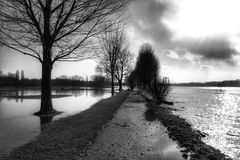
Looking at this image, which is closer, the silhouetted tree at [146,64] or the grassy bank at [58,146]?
the grassy bank at [58,146]

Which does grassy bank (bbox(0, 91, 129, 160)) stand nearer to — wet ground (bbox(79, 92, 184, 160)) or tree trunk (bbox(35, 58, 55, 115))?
wet ground (bbox(79, 92, 184, 160))

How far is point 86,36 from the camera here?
13.2m

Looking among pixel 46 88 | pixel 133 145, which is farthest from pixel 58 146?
pixel 46 88

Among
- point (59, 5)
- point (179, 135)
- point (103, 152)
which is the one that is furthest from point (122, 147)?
point (59, 5)

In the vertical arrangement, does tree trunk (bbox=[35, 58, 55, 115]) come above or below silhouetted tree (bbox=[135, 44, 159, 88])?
below

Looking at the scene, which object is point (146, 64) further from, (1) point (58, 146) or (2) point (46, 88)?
(1) point (58, 146)

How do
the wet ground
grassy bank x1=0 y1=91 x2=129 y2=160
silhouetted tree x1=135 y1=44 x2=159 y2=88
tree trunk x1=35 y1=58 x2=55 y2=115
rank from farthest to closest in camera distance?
silhouetted tree x1=135 y1=44 x2=159 y2=88, tree trunk x1=35 y1=58 x2=55 y2=115, the wet ground, grassy bank x1=0 y1=91 x2=129 y2=160

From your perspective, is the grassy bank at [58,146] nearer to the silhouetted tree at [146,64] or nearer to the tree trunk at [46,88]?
the tree trunk at [46,88]

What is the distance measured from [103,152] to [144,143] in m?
1.81

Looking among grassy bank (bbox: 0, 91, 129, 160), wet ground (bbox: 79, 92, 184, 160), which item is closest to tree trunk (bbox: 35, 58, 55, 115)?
grassy bank (bbox: 0, 91, 129, 160)

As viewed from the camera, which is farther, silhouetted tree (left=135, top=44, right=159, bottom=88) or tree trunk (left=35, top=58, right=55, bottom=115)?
silhouetted tree (left=135, top=44, right=159, bottom=88)

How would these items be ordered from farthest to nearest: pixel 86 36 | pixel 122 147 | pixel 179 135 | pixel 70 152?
pixel 86 36 → pixel 179 135 → pixel 122 147 → pixel 70 152

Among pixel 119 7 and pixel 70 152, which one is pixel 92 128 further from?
pixel 119 7

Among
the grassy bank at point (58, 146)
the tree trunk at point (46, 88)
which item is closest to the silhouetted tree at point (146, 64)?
the tree trunk at point (46, 88)
